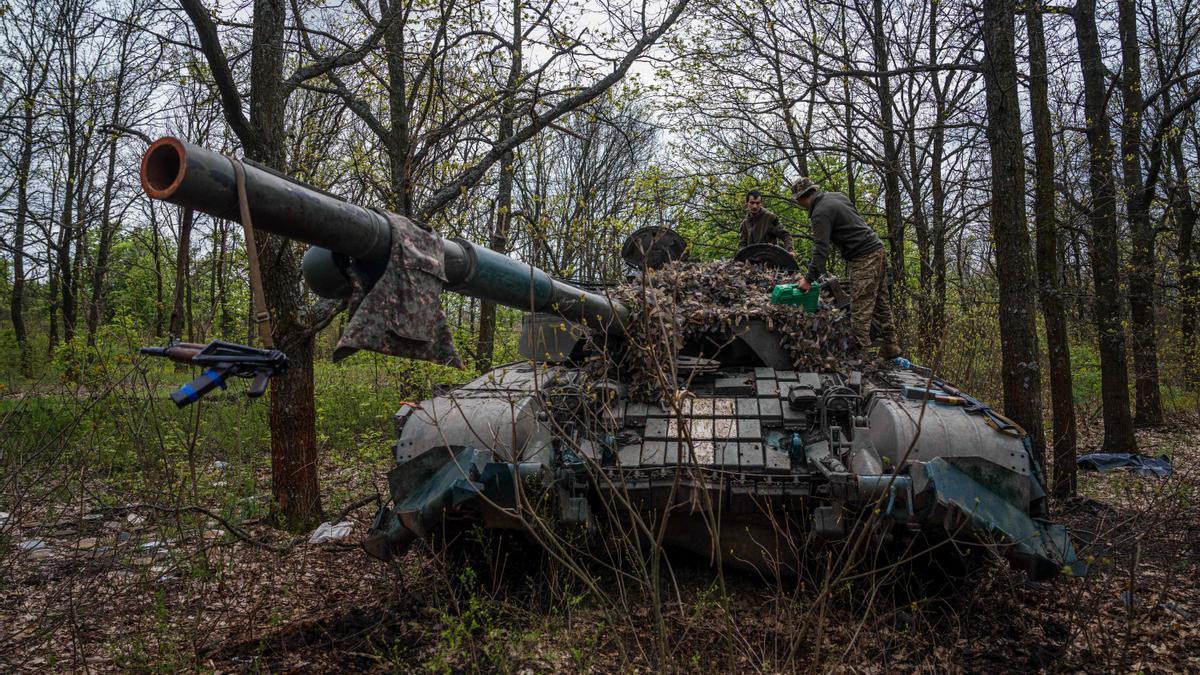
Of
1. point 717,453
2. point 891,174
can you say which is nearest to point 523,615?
point 717,453

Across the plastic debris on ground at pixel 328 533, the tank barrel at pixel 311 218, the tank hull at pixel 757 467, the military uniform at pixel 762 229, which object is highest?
the military uniform at pixel 762 229

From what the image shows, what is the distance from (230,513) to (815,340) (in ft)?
16.3

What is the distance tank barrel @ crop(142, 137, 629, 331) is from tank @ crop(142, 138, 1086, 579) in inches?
0.6

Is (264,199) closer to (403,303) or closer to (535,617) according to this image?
(403,303)

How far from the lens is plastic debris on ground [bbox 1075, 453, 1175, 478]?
9.84 metres

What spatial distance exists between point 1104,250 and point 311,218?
1094 cm

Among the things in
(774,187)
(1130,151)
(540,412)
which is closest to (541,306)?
(540,412)

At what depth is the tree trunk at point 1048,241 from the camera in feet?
26.0

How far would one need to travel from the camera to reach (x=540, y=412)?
17.8 feet

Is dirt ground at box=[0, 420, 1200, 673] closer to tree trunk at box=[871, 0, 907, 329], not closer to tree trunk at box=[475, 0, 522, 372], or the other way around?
tree trunk at box=[475, 0, 522, 372]

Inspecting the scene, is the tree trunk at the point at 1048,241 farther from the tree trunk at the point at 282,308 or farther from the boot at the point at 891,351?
the tree trunk at the point at 282,308

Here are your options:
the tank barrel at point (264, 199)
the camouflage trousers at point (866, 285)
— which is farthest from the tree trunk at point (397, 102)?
the camouflage trousers at point (866, 285)

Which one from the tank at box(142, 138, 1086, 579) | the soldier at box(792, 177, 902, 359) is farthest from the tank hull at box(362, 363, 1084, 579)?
the soldier at box(792, 177, 902, 359)

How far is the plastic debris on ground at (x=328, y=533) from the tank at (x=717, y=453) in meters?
1.55
